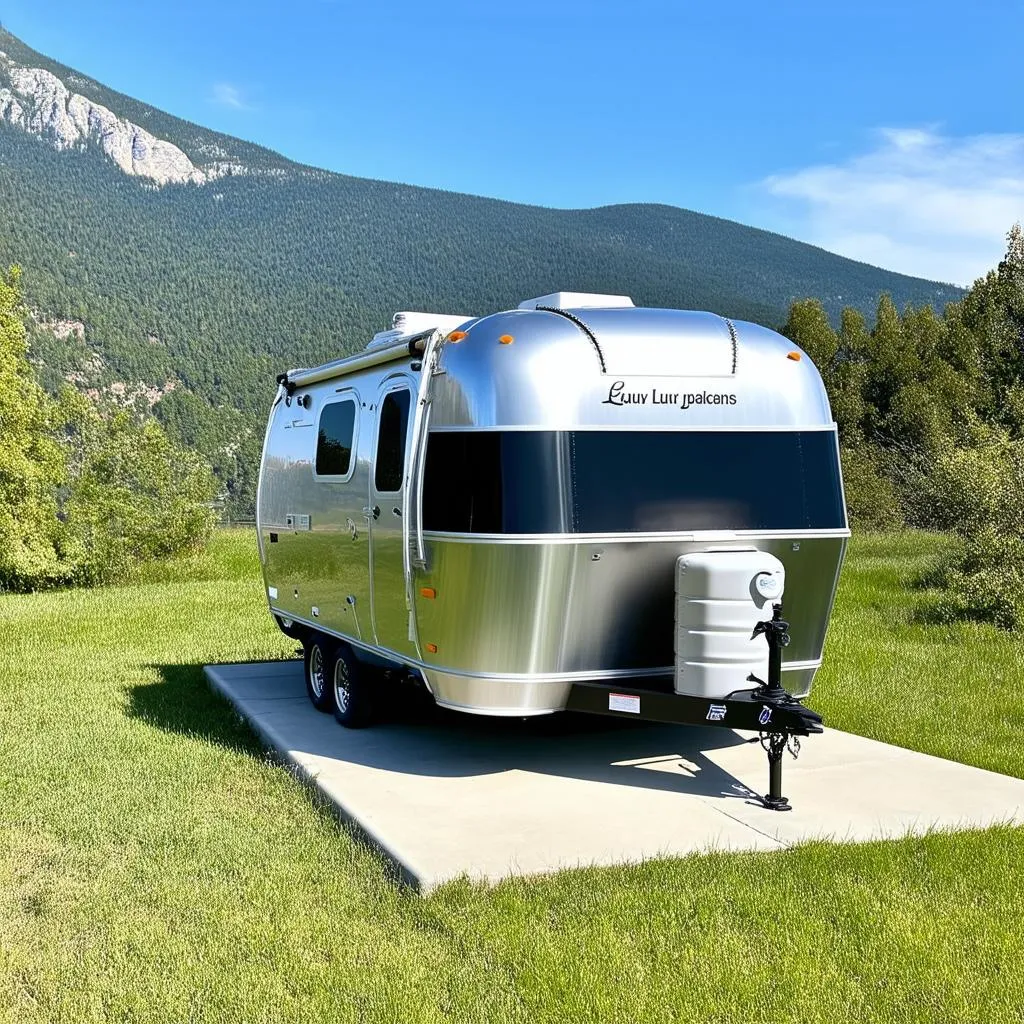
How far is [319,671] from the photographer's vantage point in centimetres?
894

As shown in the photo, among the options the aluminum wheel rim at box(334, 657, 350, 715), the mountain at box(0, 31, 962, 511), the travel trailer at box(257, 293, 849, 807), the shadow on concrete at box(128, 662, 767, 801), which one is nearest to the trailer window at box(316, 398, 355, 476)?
the travel trailer at box(257, 293, 849, 807)

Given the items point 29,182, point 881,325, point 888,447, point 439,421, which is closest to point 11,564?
point 439,421

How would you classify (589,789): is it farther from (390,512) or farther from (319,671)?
(319,671)

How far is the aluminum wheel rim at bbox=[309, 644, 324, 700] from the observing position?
8852 millimetres

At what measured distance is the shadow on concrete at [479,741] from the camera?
6.95 meters

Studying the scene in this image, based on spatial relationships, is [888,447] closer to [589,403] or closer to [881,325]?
[881,325]

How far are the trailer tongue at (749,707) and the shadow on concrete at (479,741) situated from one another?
1.49 ft

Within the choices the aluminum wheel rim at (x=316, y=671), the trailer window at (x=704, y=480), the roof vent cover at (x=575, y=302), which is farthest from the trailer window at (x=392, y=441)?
the aluminum wheel rim at (x=316, y=671)

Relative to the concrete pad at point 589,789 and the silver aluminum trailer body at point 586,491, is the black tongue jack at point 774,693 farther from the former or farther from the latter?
the silver aluminum trailer body at point 586,491

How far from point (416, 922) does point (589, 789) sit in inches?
79.2

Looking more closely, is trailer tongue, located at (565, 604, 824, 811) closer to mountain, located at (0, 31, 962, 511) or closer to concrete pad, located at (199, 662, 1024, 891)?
concrete pad, located at (199, 662, 1024, 891)

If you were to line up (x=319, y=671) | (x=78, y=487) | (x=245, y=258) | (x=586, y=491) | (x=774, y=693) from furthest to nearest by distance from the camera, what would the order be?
(x=245, y=258), (x=78, y=487), (x=319, y=671), (x=586, y=491), (x=774, y=693)

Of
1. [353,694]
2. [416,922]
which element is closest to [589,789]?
[416,922]

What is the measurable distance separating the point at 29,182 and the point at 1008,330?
88.2 meters
